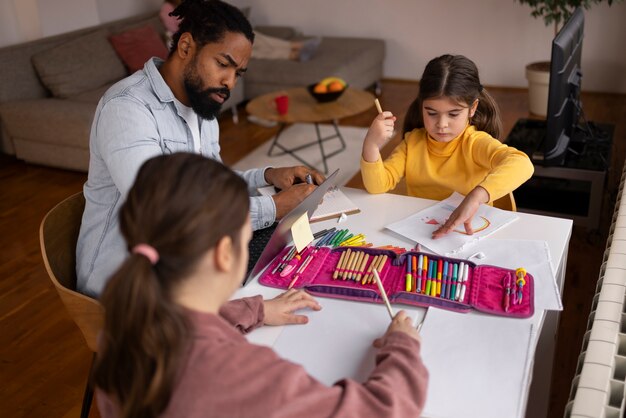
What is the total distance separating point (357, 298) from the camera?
1.38 metres

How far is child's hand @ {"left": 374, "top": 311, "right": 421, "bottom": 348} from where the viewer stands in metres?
1.17

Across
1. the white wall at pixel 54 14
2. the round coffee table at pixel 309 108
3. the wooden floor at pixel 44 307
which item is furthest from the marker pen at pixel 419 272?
the white wall at pixel 54 14

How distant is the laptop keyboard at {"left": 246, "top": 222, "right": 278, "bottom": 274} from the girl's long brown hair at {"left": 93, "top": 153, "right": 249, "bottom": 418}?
671 millimetres

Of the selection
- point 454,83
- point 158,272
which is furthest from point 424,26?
point 158,272

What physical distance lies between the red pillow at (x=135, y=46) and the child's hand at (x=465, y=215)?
3363 millimetres

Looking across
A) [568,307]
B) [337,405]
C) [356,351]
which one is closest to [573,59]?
[568,307]

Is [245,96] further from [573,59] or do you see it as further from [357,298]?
[357,298]

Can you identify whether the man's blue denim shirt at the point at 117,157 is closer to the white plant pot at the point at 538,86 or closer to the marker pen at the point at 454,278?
the marker pen at the point at 454,278

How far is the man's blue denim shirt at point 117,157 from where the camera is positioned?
1.55 metres

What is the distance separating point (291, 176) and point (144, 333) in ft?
3.61

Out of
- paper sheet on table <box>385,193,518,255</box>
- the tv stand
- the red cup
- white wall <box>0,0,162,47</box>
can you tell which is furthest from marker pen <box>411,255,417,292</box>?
white wall <box>0,0,162,47</box>

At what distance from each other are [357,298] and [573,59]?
195 centimetres

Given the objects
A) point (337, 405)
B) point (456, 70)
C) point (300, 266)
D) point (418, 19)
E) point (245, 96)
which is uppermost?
point (456, 70)

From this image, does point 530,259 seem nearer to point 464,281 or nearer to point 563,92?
point 464,281
